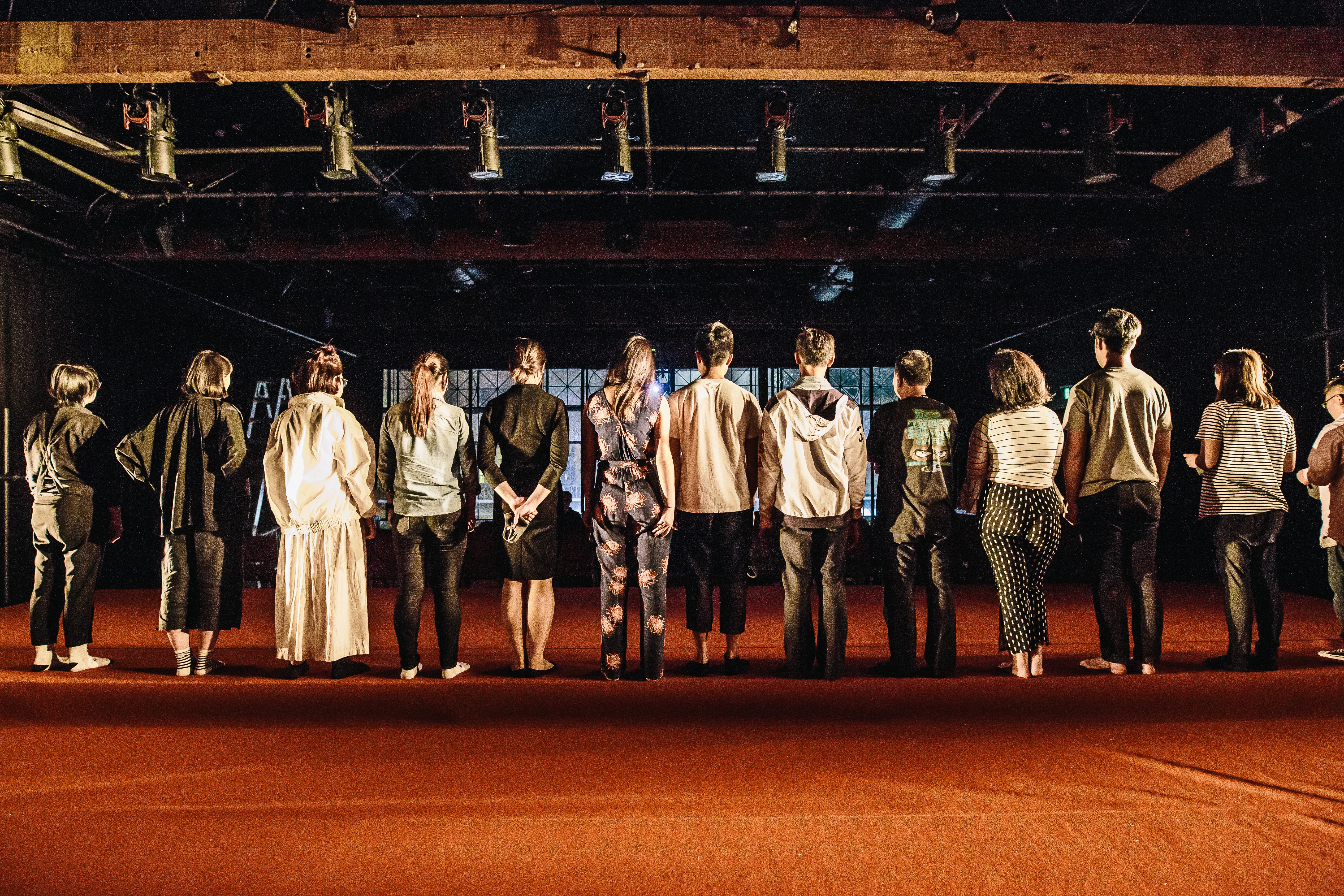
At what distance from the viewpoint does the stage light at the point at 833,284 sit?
7.87 metres

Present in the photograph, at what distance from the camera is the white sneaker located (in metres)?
3.17

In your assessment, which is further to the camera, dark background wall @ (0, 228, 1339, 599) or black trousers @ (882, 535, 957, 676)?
dark background wall @ (0, 228, 1339, 599)

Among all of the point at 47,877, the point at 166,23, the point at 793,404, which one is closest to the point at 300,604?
the point at 47,877

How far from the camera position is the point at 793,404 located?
124 inches

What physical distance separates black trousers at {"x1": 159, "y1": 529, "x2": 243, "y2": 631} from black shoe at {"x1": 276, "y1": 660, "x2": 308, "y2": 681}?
37cm

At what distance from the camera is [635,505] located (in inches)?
121

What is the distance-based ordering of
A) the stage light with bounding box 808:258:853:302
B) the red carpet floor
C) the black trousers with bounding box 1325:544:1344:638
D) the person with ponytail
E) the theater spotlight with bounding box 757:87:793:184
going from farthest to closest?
the stage light with bounding box 808:258:853:302 < the theater spotlight with bounding box 757:87:793:184 < the black trousers with bounding box 1325:544:1344:638 < the person with ponytail < the red carpet floor

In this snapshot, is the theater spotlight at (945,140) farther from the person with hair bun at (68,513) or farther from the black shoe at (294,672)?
the person with hair bun at (68,513)

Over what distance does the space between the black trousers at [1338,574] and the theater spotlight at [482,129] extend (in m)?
4.92

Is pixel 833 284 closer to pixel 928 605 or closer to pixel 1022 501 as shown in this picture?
pixel 1022 501

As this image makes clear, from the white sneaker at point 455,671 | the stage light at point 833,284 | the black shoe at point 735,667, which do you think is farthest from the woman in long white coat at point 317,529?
the stage light at point 833,284

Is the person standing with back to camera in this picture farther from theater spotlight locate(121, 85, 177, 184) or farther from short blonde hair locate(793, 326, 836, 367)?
theater spotlight locate(121, 85, 177, 184)

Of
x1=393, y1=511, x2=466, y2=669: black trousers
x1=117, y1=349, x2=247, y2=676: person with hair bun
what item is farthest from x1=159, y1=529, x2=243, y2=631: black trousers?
x1=393, y1=511, x2=466, y2=669: black trousers

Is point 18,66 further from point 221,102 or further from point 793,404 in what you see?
point 793,404
